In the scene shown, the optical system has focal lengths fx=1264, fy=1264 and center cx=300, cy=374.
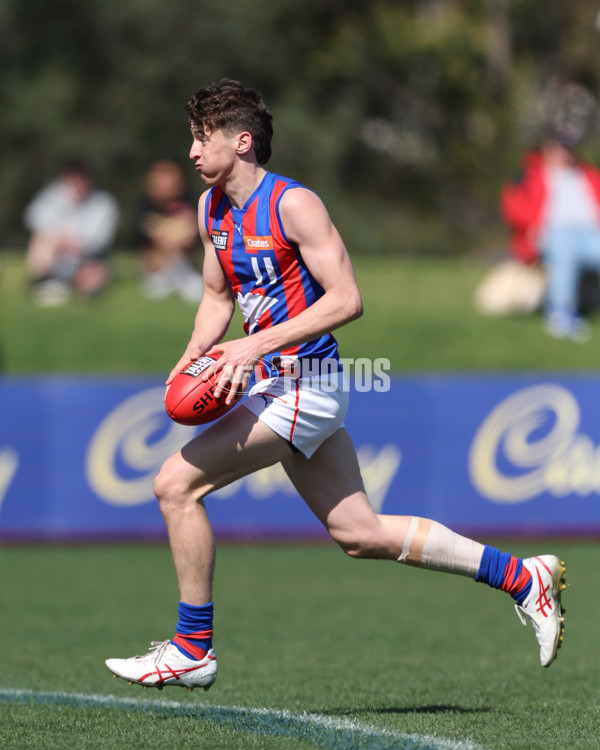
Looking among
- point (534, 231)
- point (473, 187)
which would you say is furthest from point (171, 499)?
point (473, 187)

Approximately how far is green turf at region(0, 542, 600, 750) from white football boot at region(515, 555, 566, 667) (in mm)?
288

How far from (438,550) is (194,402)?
111cm

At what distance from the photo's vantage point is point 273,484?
10984 millimetres

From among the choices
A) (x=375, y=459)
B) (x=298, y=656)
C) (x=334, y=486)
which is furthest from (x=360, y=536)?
(x=375, y=459)

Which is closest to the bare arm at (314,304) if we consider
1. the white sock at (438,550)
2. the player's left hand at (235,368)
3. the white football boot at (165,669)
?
the player's left hand at (235,368)

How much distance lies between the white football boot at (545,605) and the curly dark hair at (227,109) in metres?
1.97

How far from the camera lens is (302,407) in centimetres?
468

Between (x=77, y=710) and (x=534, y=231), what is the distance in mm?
10198

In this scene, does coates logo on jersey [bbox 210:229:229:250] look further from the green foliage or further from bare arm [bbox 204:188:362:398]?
the green foliage

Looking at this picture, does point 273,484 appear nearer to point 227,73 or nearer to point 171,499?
point 171,499

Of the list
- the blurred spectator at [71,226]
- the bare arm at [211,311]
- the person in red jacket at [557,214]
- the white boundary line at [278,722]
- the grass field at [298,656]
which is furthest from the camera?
the blurred spectator at [71,226]

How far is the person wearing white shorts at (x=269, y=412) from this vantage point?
15.0ft

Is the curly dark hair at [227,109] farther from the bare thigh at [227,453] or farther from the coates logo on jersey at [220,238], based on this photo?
the bare thigh at [227,453]

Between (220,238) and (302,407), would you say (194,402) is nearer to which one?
(302,407)
